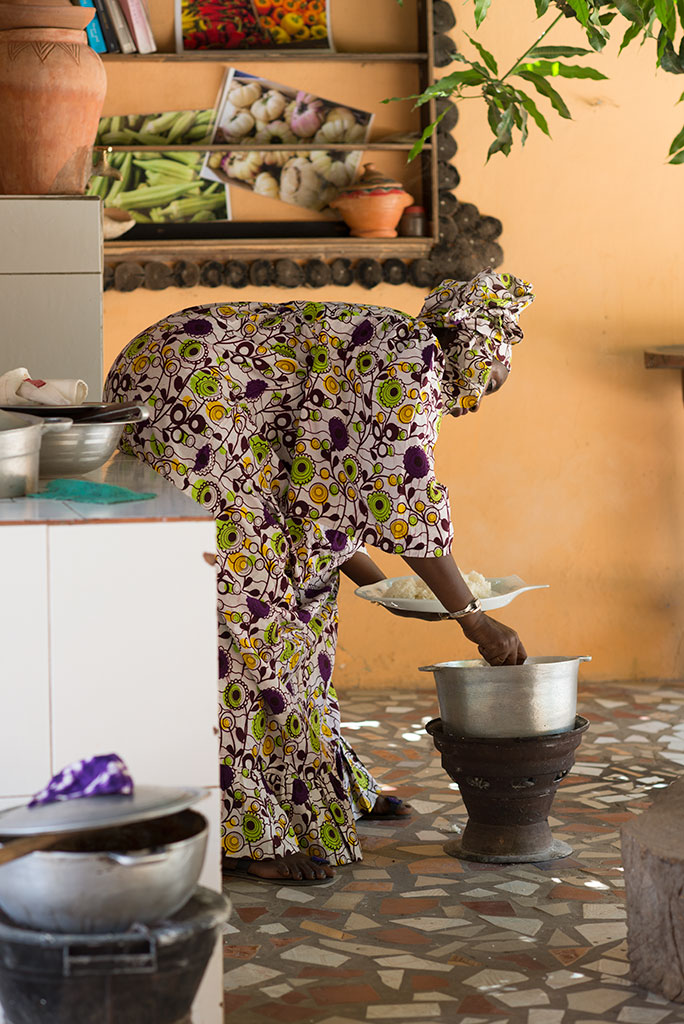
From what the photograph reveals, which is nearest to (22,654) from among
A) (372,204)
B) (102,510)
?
(102,510)

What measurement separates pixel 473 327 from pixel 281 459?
1.82ft

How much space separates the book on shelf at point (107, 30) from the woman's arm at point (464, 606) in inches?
109

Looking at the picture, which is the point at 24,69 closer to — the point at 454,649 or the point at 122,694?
the point at 122,694

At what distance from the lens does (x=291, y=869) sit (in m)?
3.05

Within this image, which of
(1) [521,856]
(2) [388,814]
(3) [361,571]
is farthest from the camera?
(2) [388,814]

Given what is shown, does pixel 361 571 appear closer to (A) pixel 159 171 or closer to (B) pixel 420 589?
(B) pixel 420 589

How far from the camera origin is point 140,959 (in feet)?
4.43

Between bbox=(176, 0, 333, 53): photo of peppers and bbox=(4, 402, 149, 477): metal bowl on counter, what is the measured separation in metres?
2.94

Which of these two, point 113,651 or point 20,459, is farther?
point 20,459

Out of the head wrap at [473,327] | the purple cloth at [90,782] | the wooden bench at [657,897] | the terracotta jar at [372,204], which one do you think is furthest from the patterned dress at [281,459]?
the terracotta jar at [372,204]

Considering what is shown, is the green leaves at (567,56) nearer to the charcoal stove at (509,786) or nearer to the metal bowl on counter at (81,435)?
the metal bowl on counter at (81,435)

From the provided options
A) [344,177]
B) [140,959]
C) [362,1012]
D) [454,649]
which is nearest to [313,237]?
[344,177]

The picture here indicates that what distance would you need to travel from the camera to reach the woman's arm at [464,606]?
9.43 feet

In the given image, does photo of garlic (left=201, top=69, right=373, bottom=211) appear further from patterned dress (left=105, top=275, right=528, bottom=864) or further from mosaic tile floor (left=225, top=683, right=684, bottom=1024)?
mosaic tile floor (left=225, top=683, right=684, bottom=1024)
